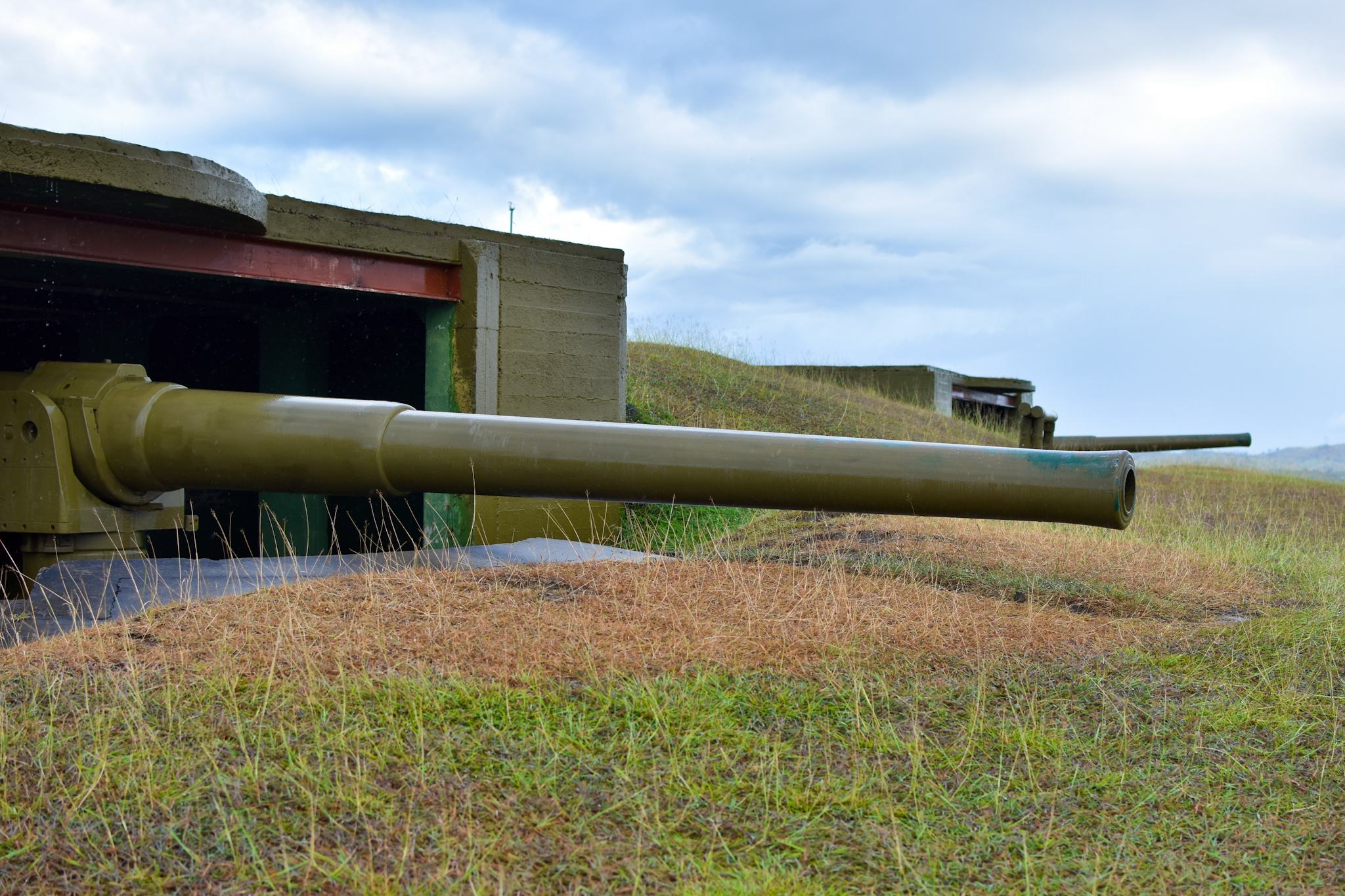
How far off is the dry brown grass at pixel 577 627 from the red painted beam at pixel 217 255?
273 centimetres

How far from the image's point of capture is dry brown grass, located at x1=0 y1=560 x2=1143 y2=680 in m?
4.51

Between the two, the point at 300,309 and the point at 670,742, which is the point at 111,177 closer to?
the point at 670,742

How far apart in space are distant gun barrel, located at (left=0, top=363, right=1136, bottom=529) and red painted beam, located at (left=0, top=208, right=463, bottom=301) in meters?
1.74

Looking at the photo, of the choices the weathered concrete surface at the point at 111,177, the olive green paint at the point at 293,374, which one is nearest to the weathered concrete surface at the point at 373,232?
the weathered concrete surface at the point at 111,177

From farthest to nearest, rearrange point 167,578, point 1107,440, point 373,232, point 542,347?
point 1107,440 < point 542,347 < point 373,232 < point 167,578

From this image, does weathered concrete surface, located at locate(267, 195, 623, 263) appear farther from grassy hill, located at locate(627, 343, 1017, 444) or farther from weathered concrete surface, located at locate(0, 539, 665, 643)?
grassy hill, located at locate(627, 343, 1017, 444)

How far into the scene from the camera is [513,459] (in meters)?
4.84

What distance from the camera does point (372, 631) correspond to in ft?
15.9

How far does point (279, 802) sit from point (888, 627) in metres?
2.81

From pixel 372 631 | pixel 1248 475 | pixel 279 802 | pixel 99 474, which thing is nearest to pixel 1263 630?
pixel 372 631

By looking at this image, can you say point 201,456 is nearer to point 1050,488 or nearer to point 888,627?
point 888,627

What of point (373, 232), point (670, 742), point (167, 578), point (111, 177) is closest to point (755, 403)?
point (373, 232)

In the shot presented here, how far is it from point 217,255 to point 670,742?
5.28 metres

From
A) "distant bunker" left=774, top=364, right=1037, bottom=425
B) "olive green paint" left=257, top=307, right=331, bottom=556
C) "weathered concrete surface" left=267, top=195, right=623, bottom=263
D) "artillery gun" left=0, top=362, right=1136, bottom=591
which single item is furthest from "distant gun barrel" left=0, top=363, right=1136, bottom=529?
"distant bunker" left=774, top=364, right=1037, bottom=425
